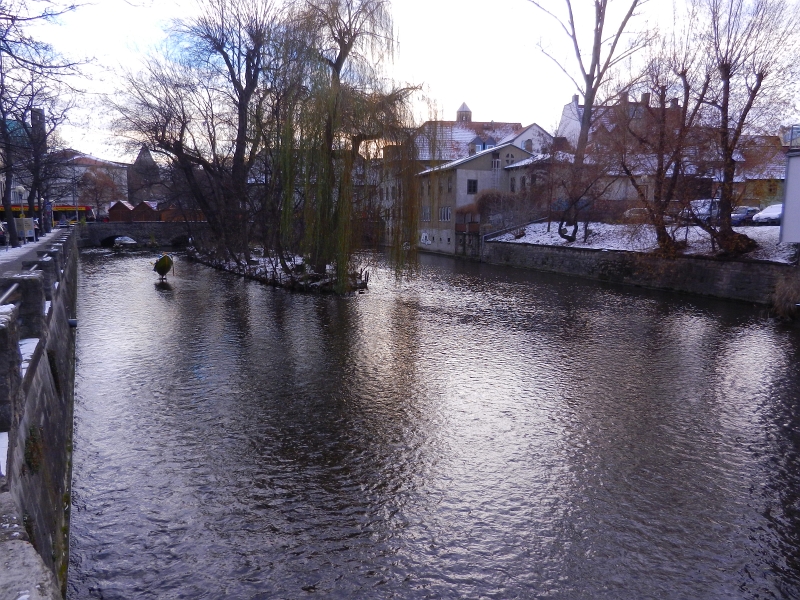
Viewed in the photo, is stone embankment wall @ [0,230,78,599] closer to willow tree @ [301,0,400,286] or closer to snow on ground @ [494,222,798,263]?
willow tree @ [301,0,400,286]

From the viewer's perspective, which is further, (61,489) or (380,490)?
(380,490)

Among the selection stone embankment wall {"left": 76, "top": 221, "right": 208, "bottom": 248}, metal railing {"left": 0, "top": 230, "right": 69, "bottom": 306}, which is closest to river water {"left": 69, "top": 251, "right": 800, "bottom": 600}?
metal railing {"left": 0, "top": 230, "right": 69, "bottom": 306}

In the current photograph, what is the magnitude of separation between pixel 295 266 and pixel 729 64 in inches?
673

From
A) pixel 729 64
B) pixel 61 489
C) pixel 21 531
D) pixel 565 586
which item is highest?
pixel 729 64

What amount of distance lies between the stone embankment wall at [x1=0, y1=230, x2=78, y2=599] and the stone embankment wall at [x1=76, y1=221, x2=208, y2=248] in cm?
4566

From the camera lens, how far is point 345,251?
2019 cm

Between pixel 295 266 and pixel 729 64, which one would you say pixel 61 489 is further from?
pixel 729 64

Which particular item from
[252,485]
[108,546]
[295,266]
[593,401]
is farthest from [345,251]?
[108,546]

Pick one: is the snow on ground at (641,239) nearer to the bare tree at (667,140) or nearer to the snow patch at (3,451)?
the bare tree at (667,140)

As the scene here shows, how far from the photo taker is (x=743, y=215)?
32812mm

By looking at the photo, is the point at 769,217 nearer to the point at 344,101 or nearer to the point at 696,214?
the point at 696,214

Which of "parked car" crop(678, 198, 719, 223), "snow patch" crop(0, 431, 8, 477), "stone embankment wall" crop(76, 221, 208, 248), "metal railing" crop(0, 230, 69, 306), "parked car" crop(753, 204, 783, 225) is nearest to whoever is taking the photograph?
"snow patch" crop(0, 431, 8, 477)

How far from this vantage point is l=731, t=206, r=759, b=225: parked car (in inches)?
1174

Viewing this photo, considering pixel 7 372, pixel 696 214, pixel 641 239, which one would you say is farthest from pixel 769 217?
pixel 7 372
